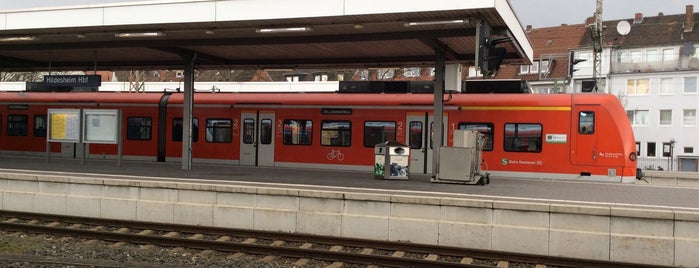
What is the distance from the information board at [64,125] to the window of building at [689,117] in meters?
42.1

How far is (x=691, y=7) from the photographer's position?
4847 centimetres

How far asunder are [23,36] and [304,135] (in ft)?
26.5

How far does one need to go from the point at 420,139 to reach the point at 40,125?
1406 cm

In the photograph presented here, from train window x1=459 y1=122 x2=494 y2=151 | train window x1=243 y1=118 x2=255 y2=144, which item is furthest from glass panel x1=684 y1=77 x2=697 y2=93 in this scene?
train window x1=243 y1=118 x2=255 y2=144

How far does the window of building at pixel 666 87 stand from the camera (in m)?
45.2

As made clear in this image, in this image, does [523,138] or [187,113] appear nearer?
[523,138]

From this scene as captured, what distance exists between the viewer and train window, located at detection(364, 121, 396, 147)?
58.2 ft

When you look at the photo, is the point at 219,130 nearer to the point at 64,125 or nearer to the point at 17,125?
the point at 64,125

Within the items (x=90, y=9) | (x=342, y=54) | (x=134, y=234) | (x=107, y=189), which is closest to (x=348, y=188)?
(x=134, y=234)

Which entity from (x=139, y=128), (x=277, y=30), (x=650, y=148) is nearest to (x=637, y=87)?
(x=650, y=148)

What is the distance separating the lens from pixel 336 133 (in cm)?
1834

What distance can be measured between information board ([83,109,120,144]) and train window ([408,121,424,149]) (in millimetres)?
8090

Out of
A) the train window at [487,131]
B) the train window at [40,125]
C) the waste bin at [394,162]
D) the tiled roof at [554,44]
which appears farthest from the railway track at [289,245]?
the tiled roof at [554,44]

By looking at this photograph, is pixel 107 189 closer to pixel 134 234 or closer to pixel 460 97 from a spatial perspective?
pixel 134 234
